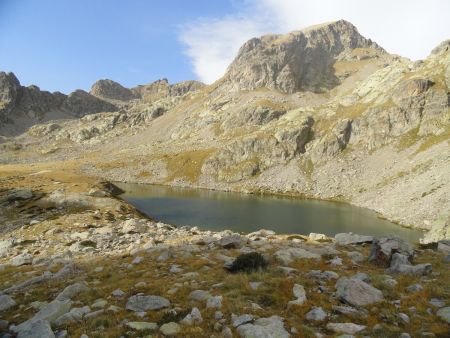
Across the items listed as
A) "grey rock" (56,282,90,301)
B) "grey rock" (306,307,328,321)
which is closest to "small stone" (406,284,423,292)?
"grey rock" (306,307,328,321)

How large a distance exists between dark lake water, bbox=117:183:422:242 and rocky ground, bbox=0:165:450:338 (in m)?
39.3

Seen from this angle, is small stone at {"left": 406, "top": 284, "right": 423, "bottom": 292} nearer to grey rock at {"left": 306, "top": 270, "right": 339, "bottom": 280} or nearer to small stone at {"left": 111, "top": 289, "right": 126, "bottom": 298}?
grey rock at {"left": 306, "top": 270, "right": 339, "bottom": 280}

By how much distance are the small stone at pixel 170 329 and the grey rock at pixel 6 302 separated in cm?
846

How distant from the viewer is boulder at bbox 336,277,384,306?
1355 cm

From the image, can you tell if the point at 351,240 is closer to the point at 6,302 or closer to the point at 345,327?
the point at 345,327

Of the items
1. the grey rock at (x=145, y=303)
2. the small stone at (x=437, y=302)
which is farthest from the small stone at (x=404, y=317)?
the grey rock at (x=145, y=303)

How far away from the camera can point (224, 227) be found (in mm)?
65438

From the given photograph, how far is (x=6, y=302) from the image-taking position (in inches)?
619

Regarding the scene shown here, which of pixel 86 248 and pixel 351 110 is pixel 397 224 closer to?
pixel 86 248

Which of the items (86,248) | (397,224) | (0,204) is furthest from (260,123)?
(86,248)

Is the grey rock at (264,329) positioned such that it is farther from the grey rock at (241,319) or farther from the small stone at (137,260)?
the small stone at (137,260)

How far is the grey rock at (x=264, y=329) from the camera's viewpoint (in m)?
11.0

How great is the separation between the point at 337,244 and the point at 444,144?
101m

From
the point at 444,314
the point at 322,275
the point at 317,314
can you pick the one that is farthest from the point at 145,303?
the point at 444,314
